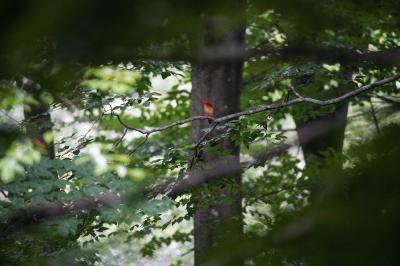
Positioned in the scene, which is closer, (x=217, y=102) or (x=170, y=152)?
(x=170, y=152)

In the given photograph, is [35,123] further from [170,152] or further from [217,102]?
[217,102]

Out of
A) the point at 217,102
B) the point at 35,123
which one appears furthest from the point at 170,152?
the point at 217,102

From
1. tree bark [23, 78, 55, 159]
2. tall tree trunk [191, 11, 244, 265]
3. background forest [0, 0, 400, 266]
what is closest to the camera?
background forest [0, 0, 400, 266]

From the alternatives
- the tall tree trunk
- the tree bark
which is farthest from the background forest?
the tall tree trunk

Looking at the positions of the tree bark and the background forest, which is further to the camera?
the tree bark

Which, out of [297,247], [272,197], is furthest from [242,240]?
[272,197]

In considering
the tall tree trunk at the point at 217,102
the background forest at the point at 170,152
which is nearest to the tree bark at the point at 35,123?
the background forest at the point at 170,152

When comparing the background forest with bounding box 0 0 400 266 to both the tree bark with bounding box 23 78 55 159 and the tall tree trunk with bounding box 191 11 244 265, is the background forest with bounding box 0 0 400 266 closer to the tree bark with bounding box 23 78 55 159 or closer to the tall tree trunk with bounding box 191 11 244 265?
the tree bark with bounding box 23 78 55 159

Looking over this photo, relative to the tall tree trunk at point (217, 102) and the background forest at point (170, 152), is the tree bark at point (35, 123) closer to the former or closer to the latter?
the background forest at point (170, 152)

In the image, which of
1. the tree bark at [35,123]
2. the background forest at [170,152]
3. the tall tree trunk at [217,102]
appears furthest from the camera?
the tall tree trunk at [217,102]

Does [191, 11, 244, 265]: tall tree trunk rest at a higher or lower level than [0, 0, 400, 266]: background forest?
higher

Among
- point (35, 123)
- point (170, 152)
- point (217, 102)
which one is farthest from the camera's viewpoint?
point (217, 102)

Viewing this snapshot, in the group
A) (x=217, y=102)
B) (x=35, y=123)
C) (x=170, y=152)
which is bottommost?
(x=170, y=152)

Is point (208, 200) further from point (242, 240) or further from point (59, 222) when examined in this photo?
point (242, 240)
